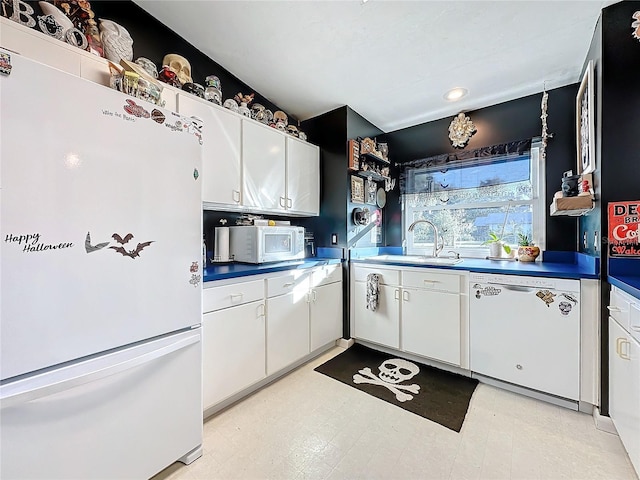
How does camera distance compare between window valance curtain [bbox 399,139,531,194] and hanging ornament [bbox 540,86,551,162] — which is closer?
hanging ornament [bbox 540,86,551,162]

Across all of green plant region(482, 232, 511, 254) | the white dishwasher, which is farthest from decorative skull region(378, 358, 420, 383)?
green plant region(482, 232, 511, 254)

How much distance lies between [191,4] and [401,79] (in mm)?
1570

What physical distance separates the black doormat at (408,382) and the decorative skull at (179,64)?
2.39m

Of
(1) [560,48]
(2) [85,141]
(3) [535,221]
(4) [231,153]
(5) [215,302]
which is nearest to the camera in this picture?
(2) [85,141]

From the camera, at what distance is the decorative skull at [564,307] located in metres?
1.67

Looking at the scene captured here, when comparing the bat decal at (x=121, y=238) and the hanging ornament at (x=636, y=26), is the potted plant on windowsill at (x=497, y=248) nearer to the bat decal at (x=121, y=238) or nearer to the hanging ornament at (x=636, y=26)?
the hanging ornament at (x=636, y=26)

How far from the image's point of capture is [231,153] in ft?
6.49

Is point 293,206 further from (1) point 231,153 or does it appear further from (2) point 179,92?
(2) point 179,92

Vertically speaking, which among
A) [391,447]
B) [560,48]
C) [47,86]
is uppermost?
[560,48]

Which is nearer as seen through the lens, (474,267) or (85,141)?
(85,141)

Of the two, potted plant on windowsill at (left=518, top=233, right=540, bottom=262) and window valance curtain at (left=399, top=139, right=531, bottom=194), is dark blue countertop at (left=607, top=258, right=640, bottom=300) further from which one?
window valance curtain at (left=399, top=139, right=531, bottom=194)

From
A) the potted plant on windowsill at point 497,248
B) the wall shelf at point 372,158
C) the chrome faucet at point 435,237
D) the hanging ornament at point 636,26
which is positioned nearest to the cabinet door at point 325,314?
the chrome faucet at point 435,237

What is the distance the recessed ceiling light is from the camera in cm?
235

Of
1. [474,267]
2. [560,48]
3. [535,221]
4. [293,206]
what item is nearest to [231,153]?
[293,206]
